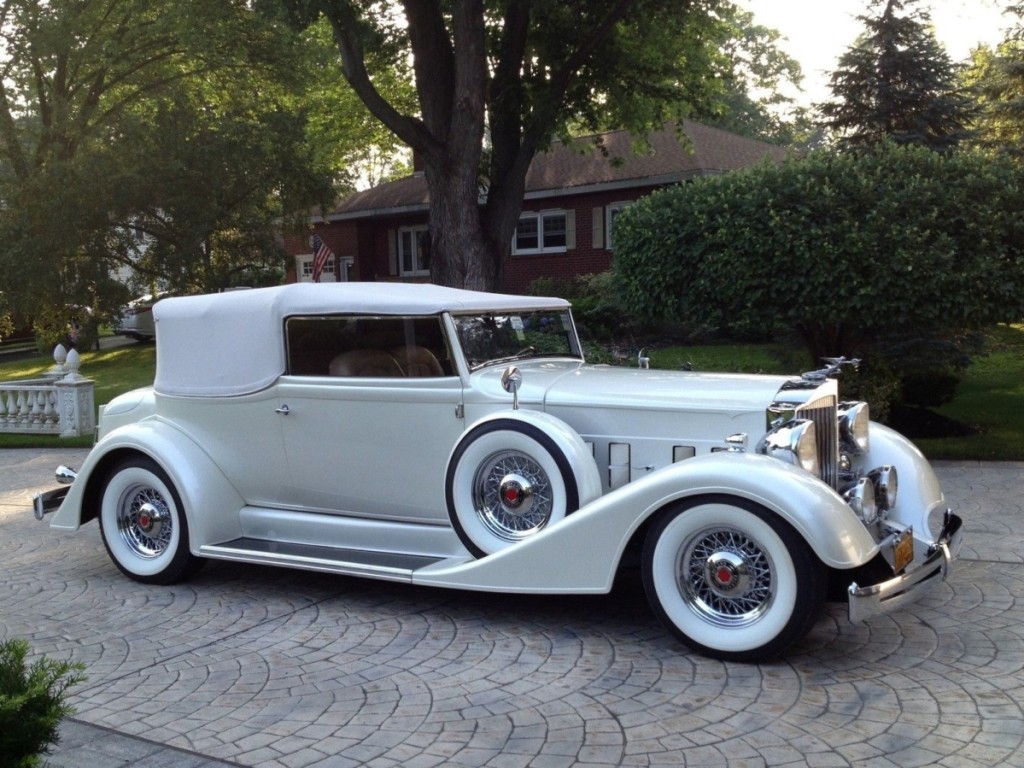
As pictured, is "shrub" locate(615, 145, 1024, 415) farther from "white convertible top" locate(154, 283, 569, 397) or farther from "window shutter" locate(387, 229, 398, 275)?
"window shutter" locate(387, 229, 398, 275)

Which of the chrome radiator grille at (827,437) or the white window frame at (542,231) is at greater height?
the white window frame at (542,231)

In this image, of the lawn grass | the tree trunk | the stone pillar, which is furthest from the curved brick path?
the stone pillar

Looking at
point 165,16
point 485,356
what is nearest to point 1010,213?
point 485,356

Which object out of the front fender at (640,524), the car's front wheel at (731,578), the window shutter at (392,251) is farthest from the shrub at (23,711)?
the window shutter at (392,251)

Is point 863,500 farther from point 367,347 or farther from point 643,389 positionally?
point 367,347

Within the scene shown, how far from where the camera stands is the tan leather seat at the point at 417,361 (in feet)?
18.8

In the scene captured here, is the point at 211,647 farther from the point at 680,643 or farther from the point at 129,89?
the point at 129,89

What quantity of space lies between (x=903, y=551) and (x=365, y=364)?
10.6 feet

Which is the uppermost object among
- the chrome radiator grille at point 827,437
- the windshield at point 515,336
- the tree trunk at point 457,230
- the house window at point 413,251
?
the house window at point 413,251

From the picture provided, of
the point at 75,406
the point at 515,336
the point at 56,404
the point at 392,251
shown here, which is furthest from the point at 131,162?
the point at 515,336

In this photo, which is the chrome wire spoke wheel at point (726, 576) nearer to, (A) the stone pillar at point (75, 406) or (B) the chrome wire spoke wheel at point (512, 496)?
(B) the chrome wire spoke wheel at point (512, 496)

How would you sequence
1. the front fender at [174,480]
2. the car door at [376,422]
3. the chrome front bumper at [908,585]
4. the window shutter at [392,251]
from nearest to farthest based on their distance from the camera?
1. the chrome front bumper at [908,585]
2. the car door at [376,422]
3. the front fender at [174,480]
4. the window shutter at [392,251]

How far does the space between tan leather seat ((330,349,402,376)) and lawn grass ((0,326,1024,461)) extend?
2055 millimetres

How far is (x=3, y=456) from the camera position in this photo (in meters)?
12.7
